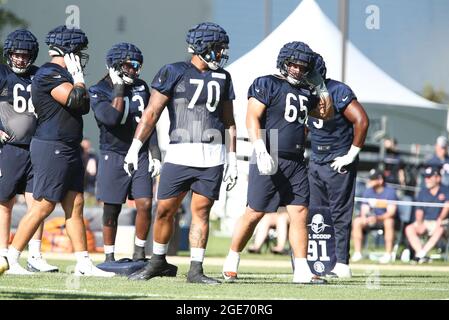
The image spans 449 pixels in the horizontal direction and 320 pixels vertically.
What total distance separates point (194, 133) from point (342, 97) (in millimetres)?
2437

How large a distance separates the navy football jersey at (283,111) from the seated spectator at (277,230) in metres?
7.57

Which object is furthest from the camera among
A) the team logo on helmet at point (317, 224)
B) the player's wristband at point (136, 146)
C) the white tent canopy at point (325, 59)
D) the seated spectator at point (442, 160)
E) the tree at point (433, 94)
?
the tree at point (433, 94)

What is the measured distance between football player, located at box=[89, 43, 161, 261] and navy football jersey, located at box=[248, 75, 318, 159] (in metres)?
1.32

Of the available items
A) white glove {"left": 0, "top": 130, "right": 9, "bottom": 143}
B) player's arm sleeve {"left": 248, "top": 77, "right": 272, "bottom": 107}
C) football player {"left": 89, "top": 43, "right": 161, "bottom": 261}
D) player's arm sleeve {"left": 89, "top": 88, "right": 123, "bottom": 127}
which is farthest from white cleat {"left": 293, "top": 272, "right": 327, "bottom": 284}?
white glove {"left": 0, "top": 130, "right": 9, "bottom": 143}

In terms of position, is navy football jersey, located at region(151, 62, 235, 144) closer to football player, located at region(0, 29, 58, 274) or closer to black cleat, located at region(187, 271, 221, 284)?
black cleat, located at region(187, 271, 221, 284)

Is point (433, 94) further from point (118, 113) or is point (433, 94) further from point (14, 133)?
point (14, 133)

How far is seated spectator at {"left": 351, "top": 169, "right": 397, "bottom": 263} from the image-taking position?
57.7 feet

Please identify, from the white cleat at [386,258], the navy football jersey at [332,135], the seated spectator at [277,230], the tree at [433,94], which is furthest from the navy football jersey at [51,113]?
the tree at [433,94]

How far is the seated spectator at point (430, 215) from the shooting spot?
17.5 metres

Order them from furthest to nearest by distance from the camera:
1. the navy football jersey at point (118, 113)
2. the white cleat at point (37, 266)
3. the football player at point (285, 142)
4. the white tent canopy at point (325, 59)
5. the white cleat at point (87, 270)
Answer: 1. the white tent canopy at point (325, 59)
2. the white cleat at point (37, 266)
3. the navy football jersey at point (118, 113)
4. the white cleat at point (87, 270)
5. the football player at point (285, 142)

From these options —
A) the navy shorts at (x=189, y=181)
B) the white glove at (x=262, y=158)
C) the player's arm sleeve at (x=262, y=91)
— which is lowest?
the navy shorts at (x=189, y=181)

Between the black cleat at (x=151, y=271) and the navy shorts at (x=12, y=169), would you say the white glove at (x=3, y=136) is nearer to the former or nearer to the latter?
the navy shorts at (x=12, y=169)

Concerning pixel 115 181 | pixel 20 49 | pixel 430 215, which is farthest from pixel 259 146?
pixel 430 215

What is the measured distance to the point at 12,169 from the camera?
11.4 metres
